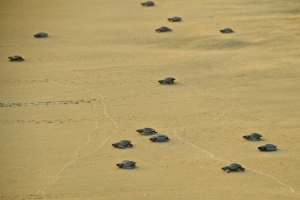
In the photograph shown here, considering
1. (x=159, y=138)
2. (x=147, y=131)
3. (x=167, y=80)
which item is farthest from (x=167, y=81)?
(x=159, y=138)

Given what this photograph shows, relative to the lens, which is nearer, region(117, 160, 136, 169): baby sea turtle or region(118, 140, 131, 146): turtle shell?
region(117, 160, 136, 169): baby sea turtle

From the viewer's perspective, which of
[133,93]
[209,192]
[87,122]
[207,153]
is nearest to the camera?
[209,192]

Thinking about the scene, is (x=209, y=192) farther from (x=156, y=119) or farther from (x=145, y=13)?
(x=145, y=13)

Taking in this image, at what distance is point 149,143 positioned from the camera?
12.8m

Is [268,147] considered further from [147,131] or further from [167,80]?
[167,80]

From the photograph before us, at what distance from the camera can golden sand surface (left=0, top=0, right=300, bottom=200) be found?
11.4 m

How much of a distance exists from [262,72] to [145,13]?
495cm

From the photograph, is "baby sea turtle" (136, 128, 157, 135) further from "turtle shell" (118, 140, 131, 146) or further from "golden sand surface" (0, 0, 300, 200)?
"turtle shell" (118, 140, 131, 146)

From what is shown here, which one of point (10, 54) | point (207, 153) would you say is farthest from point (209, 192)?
point (10, 54)

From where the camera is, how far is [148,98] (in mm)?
14969

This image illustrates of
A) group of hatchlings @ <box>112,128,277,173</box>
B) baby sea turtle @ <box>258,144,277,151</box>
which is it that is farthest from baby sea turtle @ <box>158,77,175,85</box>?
baby sea turtle @ <box>258,144,277,151</box>

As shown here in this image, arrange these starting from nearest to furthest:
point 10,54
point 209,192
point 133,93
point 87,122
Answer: point 209,192
point 87,122
point 133,93
point 10,54

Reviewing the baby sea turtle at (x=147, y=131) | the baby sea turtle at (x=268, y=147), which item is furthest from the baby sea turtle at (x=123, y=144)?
the baby sea turtle at (x=268, y=147)

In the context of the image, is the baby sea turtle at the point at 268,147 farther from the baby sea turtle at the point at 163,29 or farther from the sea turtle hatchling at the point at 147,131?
the baby sea turtle at the point at 163,29
